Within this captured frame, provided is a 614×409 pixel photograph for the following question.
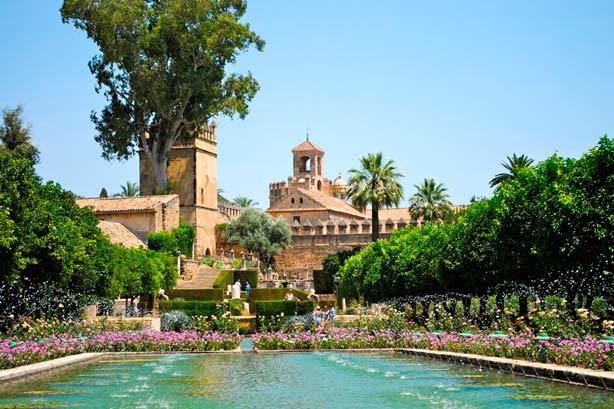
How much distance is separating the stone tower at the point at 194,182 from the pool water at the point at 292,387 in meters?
43.6

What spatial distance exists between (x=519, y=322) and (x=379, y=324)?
6.89 m

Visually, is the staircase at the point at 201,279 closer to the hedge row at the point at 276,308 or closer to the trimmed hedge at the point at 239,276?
the trimmed hedge at the point at 239,276

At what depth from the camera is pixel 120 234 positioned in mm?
48531

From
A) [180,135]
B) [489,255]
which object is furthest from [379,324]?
[180,135]

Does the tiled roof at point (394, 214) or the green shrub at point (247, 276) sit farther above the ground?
the tiled roof at point (394, 214)

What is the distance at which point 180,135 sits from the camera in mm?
53844

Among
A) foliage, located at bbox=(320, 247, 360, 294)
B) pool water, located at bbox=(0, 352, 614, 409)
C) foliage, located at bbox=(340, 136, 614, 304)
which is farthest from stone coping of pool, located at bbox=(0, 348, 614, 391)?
foliage, located at bbox=(320, 247, 360, 294)

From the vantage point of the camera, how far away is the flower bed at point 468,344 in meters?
13.6

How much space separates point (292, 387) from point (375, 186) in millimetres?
36740

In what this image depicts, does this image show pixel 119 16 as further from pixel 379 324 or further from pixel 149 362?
pixel 149 362

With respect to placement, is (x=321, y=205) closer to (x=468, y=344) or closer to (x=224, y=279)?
(x=224, y=279)

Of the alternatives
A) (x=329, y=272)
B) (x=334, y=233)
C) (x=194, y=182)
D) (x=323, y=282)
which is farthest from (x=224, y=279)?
(x=334, y=233)

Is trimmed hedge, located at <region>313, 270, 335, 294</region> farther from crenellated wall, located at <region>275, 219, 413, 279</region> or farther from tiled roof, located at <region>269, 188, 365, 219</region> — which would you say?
tiled roof, located at <region>269, 188, 365, 219</region>

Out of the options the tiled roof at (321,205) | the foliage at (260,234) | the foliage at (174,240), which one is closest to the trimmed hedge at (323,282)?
the foliage at (260,234)
